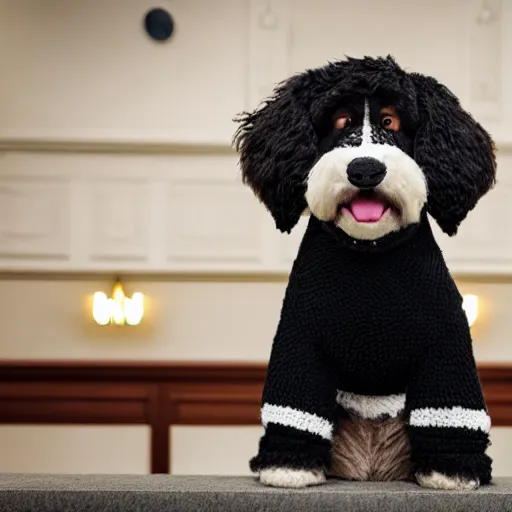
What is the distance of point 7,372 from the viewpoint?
138 inches

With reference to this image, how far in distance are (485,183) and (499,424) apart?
2915 mm

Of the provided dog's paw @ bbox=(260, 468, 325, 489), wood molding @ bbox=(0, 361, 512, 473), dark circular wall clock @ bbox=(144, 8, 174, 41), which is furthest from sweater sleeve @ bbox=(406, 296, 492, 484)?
dark circular wall clock @ bbox=(144, 8, 174, 41)

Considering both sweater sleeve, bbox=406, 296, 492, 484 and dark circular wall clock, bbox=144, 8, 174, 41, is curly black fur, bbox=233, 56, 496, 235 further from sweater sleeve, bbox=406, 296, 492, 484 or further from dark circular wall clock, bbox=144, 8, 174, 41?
dark circular wall clock, bbox=144, 8, 174, 41

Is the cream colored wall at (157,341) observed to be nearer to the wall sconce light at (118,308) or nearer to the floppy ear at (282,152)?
the wall sconce light at (118,308)

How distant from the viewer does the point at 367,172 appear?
0.74 meters

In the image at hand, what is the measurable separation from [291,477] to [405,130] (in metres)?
0.37

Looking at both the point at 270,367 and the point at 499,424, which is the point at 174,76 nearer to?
the point at 499,424

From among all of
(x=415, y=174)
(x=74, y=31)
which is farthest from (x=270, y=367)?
(x=74, y=31)

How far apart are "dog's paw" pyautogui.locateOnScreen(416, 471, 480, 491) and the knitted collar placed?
0.23m

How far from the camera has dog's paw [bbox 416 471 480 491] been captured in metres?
0.76

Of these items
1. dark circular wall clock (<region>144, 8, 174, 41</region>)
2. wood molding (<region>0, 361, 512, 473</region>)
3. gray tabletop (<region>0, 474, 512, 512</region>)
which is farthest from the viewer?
dark circular wall clock (<region>144, 8, 174, 41</region>)

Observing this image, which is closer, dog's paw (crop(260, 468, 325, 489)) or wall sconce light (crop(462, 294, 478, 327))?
dog's paw (crop(260, 468, 325, 489))

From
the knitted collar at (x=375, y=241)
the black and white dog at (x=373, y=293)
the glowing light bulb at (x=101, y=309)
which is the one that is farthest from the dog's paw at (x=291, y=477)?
the glowing light bulb at (x=101, y=309)

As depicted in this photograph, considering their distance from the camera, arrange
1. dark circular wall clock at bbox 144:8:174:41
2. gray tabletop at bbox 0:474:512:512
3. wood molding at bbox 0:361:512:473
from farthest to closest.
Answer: dark circular wall clock at bbox 144:8:174:41 < wood molding at bbox 0:361:512:473 < gray tabletop at bbox 0:474:512:512
